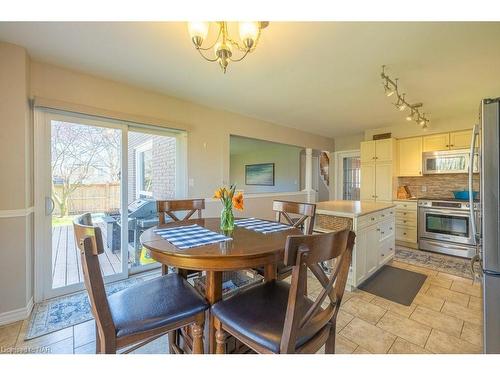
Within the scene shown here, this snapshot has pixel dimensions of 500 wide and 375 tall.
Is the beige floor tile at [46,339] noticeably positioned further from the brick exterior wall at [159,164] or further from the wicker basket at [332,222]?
the wicker basket at [332,222]

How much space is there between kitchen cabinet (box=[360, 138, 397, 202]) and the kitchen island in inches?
60.7

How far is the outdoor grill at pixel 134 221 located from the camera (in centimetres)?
273

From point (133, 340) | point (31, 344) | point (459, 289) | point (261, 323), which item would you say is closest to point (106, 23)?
point (133, 340)

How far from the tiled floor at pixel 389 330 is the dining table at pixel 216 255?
0.80m

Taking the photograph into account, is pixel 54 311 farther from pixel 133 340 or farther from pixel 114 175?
pixel 133 340

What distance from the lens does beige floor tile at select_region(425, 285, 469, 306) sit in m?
2.25

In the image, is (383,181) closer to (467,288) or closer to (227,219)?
(467,288)

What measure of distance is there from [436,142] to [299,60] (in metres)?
3.47

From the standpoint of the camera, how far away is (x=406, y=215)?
4137mm

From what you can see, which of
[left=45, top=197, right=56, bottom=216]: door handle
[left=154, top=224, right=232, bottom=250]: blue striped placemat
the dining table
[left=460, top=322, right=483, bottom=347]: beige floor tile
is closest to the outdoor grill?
[left=45, top=197, right=56, bottom=216]: door handle
